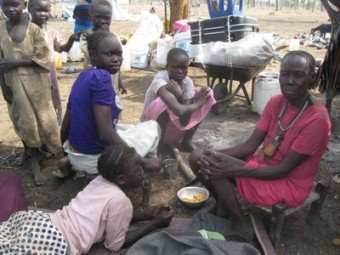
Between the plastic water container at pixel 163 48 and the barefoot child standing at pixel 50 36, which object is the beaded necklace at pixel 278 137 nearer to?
the barefoot child standing at pixel 50 36

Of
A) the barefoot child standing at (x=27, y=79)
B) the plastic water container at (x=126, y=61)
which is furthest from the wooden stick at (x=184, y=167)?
the plastic water container at (x=126, y=61)

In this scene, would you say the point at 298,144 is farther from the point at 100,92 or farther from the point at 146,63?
the point at 146,63

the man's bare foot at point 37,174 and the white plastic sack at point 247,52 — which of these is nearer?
the man's bare foot at point 37,174

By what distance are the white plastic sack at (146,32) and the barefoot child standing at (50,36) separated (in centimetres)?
403

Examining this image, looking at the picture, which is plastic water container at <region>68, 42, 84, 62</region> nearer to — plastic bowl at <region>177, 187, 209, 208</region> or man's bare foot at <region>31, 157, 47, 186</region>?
man's bare foot at <region>31, 157, 47, 186</region>

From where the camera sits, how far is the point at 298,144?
230 cm

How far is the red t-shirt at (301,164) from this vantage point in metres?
2.28

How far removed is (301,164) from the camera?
2.39 metres

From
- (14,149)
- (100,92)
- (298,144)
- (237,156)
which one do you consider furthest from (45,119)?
(298,144)

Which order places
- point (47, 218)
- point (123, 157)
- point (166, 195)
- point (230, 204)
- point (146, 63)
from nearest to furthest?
point (47, 218), point (123, 157), point (230, 204), point (166, 195), point (146, 63)

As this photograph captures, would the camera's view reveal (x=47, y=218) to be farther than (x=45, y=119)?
No

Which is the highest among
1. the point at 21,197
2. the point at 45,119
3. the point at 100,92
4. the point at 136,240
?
the point at 100,92

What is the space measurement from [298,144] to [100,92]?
1450 mm

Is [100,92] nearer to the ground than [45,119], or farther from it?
farther from it
